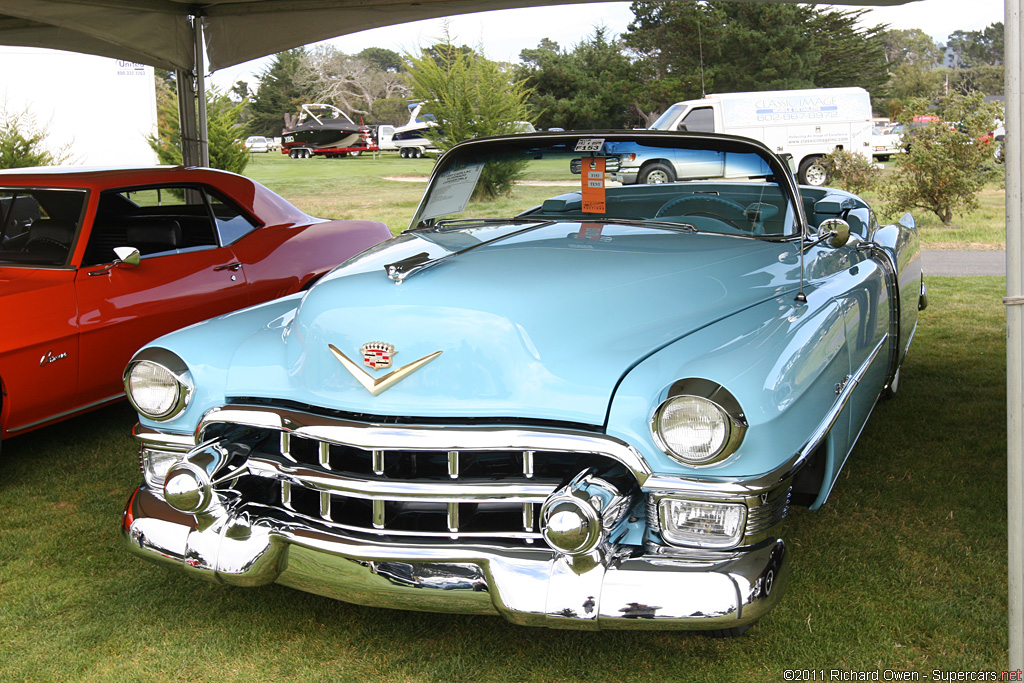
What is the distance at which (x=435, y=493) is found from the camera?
207cm

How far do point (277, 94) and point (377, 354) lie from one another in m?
52.8

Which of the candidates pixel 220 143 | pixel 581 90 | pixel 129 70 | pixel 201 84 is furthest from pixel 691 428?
pixel 581 90

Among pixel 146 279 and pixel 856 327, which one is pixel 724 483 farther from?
pixel 146 279

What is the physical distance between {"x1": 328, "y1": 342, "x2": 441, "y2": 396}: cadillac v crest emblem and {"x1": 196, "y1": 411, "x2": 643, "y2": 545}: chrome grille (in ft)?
0.46

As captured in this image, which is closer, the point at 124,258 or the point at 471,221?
the point at 471,221

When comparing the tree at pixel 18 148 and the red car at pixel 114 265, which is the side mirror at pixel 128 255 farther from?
the tree at pixel 18 148

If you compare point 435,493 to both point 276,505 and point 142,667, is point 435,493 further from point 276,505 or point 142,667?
point 142,667

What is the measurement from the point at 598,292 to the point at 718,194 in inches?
44.5

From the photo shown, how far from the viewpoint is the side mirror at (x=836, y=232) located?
2.98 m

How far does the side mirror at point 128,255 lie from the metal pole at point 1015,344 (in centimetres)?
353

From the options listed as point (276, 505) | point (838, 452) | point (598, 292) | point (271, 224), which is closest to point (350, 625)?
point (276, 505)

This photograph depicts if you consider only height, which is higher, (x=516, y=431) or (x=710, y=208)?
(x=710, y=208)

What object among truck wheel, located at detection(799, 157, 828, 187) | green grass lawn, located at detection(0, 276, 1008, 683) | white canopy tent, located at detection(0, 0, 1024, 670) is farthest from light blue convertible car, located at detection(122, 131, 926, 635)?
truck wheel, located at detection(799, 157, 828, 187)

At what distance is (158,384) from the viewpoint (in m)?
2.49
